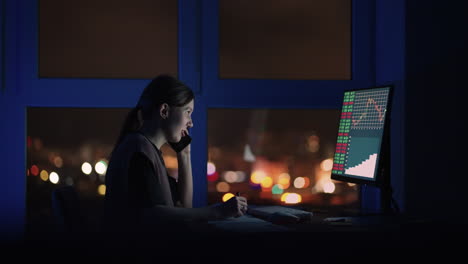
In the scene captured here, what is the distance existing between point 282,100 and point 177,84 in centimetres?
85

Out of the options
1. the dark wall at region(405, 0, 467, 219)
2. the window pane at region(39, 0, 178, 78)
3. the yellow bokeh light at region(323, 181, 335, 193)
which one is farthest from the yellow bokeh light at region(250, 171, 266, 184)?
the dark wall at region(405, 0, 467, 219)

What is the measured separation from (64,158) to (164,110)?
1.36 metres

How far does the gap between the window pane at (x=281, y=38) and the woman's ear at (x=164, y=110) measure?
0.81 m

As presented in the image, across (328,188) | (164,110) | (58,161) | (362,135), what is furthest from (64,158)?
(362,135)

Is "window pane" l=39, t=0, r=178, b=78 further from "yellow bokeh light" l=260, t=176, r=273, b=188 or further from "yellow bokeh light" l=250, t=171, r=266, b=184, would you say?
"yellow bokeh light" l=260, t=176, r=273, b=188

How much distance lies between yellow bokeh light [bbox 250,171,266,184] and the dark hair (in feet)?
3.60

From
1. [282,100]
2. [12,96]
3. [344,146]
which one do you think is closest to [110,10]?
[12,96]

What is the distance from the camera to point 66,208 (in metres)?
1.77

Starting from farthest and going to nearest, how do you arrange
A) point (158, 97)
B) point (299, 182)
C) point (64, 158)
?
point (64, 158)
point (299, 182)
point (158, 97)

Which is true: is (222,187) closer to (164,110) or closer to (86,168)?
(86,168)

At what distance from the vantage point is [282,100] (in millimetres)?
2613

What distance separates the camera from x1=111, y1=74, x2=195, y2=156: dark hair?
6.24 ft

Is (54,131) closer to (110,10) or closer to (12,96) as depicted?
(12,96)

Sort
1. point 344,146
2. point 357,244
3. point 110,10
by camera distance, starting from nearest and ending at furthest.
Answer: point 357,244 → point 344,146 → point 110,10
